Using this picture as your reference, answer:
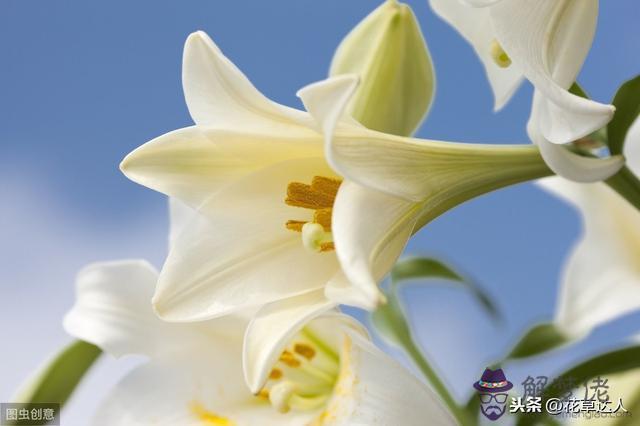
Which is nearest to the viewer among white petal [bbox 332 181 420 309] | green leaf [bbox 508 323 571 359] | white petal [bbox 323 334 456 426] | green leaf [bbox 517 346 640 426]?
white petal [bbox 332 181 420 309]

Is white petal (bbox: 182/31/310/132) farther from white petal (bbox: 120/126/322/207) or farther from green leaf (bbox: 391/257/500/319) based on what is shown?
green leaf (bbox: 391/257/500/319)

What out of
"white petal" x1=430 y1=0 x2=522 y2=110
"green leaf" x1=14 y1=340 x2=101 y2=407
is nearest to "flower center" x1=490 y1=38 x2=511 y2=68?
"white petal" x1=430 y1=0 x2=522 y2=110

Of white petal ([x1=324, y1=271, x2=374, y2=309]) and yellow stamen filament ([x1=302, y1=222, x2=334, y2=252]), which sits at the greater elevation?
yellow stamen filament ([x1=302, y1=222, x2=334, y2=252])

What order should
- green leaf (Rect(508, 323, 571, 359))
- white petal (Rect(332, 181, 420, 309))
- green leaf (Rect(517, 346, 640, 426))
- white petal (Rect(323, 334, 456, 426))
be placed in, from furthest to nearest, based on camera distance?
green leaf (Rect(508, 323, 571, 359)), green leaf (Rect(517, 346, 640, 426)), white petal (Rect(323, 334, 456, 426)), white petal (Rect(332, 181, 420, 309))

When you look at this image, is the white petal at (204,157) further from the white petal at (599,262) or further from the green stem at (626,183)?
the white petal at (599,262)

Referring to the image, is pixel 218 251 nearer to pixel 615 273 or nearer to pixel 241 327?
pixel 241 327

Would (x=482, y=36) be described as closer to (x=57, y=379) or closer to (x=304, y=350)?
(x=304, y=350)

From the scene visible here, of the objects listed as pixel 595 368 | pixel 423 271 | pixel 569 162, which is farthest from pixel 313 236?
pixel 423 271

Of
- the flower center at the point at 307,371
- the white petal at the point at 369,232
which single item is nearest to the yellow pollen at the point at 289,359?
the flower center at the point at 307,371

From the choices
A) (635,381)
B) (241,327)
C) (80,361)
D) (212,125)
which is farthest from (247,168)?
(635,381)
